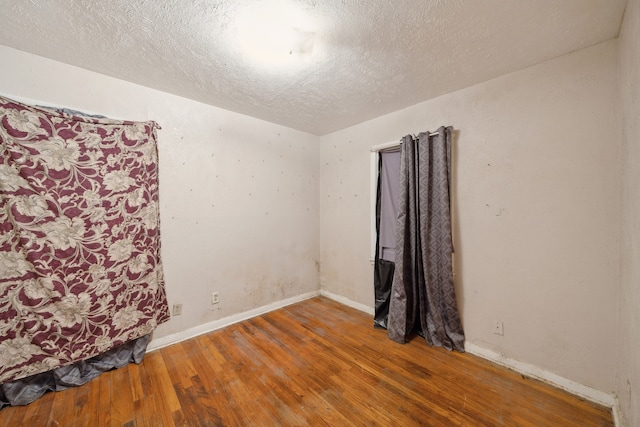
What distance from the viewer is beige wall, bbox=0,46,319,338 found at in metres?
1.86

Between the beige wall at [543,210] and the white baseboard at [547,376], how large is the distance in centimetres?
4

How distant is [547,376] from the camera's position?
1.71 m

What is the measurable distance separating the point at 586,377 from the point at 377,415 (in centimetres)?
142

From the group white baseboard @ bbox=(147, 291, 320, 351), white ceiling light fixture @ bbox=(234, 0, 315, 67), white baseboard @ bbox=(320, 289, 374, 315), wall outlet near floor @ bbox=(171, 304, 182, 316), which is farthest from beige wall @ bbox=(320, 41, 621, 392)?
wall outlet near floor @ bbox=(171, 304, 182, 316)

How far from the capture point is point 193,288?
2.38m

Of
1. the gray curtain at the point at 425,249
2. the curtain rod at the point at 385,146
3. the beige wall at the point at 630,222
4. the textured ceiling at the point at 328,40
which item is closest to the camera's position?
the beige wall at the point at 630,222

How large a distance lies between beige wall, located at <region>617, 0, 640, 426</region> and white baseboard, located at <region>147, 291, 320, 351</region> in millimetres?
2762

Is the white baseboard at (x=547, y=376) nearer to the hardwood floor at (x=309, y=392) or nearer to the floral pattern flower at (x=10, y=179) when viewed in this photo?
the hardwood floor at (x=309, y=392)

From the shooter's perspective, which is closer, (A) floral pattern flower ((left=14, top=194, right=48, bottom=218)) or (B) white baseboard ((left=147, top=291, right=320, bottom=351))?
(A) floral pattern flower ((left=14, top=194, right=48, bottom=218))

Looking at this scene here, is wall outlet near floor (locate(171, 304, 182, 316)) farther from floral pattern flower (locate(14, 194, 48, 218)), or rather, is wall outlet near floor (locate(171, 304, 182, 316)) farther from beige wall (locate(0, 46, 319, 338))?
floral pattern flower (locate(14, 194, 48, 218))

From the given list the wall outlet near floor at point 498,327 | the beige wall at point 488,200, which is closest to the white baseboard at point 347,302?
the beige wall at point 488,200

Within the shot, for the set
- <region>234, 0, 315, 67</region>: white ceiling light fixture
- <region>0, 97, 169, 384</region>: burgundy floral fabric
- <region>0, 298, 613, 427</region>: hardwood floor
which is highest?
<region>234, 0, 315, 67</region>: white ceiling light fixture

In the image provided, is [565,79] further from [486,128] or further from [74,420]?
[74,420]

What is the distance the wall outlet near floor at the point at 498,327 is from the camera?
192 centimetres
